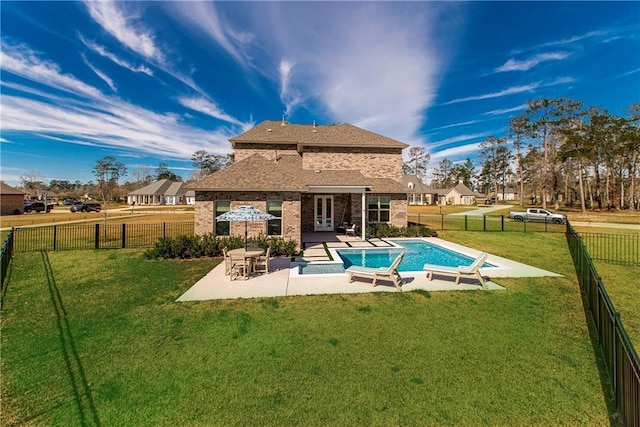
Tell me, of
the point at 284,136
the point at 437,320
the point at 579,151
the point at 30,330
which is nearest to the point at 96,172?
the point at 284,136

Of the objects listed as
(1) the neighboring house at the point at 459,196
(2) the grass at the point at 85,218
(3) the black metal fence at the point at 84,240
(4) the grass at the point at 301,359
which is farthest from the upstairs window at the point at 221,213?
(1) the neighboring house at the point at 459,196

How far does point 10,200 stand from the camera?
3962cm

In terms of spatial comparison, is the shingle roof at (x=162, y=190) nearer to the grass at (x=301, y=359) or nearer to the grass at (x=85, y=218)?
the grass at (x=85, y=218)

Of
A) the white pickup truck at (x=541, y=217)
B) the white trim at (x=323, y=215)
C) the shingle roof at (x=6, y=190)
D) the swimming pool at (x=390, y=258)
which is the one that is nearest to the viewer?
the swimming pool at (x=390, y=258)

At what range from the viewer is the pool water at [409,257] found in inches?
496

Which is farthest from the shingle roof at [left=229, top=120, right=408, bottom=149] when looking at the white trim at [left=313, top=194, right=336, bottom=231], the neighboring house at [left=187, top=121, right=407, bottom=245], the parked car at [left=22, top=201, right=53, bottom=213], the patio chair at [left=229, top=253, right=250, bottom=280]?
the parked car at [left=22, top=201, right=53, bottom=213]

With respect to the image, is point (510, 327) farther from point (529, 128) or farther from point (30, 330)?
point (529, 128)

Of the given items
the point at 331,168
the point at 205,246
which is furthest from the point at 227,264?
the point at 331,168

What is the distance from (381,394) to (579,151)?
4671cm

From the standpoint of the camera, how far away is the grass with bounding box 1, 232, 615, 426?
3.83 metres

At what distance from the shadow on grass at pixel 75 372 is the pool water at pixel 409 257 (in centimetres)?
896

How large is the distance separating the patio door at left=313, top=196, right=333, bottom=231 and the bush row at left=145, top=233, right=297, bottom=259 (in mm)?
7345

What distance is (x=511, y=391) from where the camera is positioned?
4.17m

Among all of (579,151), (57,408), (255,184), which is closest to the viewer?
(57,408)
